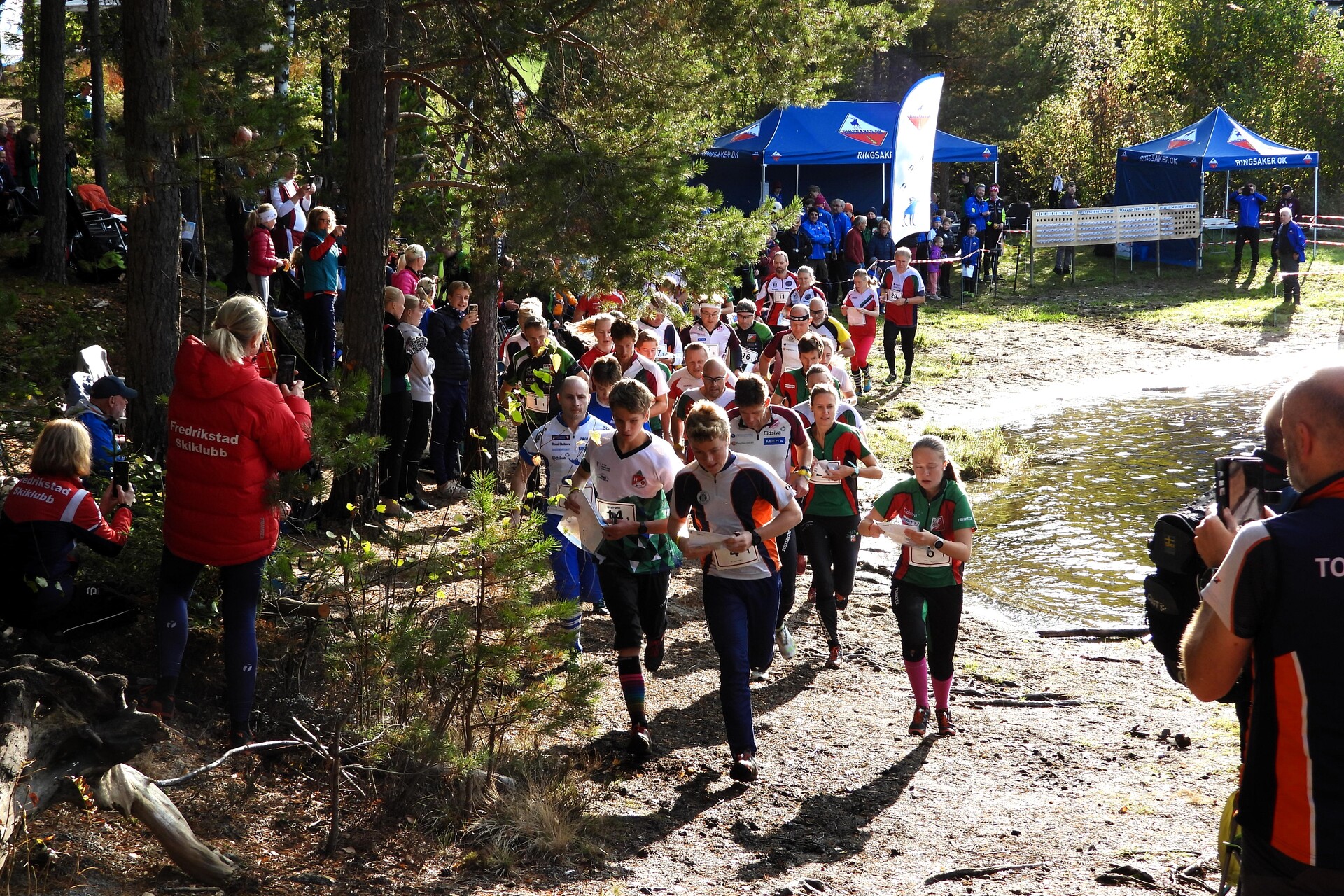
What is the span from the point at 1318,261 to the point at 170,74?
2676 centimetres

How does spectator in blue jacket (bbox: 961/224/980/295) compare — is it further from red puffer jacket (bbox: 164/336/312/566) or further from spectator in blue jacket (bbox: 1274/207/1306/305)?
red puffer jacket (bbox: 164/336/312/566)

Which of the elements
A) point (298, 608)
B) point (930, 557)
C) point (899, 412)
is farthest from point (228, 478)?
point (899, 412)

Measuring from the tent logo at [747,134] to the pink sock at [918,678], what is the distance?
20.9m

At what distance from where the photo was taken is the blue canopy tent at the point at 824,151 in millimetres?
26078

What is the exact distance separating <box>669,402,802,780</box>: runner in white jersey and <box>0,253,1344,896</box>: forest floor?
46 cm

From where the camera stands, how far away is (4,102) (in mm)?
30672

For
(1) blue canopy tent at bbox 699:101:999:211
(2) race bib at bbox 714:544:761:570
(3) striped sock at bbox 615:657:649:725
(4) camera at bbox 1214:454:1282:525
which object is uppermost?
(1) blue canopy tent at bbox 699:101:999:211

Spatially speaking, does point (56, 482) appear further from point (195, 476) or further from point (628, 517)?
point (628, 517)

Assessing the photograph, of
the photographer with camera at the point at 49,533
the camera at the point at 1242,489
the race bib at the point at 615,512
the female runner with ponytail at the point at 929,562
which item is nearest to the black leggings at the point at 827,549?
the female runner with ponytail at the point at 929,562

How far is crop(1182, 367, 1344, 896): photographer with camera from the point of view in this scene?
2955mm

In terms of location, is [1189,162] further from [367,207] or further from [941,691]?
[941,691]

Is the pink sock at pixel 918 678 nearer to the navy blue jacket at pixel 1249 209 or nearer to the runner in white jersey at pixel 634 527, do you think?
the runner in white jersey at pixel 634 527

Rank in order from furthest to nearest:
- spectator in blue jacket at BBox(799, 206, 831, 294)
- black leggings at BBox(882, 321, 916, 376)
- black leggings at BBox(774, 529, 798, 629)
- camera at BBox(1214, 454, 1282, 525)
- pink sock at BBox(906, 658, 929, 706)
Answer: spectator in blue jacket at BBox(799, 206, 831, 294) → black leggings at BBox(882, 321, 916, 376) → black leggings at BBox(774, 529, 798, 629) → pink sock at BBox(906, 658, 929, 706) → camera at BBox(1214, 454, 1282, 525)

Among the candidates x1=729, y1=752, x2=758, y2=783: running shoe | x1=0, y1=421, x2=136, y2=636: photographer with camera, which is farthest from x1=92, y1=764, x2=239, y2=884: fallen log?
x1=729, y1=752, x2=758, y2=783: running shoe
